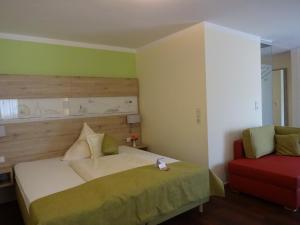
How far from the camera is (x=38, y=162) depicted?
3371 mm

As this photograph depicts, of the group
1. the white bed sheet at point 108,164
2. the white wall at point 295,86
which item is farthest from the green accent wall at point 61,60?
the white wall at point 295,86

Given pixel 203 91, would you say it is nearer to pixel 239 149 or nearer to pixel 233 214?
pixel 239 149

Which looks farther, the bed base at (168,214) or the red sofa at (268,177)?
the red sofa at (268,177)

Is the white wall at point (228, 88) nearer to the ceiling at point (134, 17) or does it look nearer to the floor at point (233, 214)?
the ceiling at point (134, 17)

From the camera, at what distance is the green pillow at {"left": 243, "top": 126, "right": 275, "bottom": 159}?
11.1 feet

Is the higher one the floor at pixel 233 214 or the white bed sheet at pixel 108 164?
the white bed sheet at pixel 108 164

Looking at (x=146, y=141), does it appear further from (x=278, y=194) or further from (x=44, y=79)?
(x=278, y=194)

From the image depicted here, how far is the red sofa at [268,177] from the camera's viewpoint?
2678 millimetres

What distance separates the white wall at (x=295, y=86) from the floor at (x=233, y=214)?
9.56 feet

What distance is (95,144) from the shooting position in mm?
3625

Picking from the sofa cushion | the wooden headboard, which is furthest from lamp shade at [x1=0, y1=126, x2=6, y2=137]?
the sofa cushion

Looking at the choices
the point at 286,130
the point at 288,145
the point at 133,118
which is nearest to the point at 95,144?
the point at 133,118

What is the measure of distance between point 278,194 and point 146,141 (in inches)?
98.1

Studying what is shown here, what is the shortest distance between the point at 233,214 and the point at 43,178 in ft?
7.46
